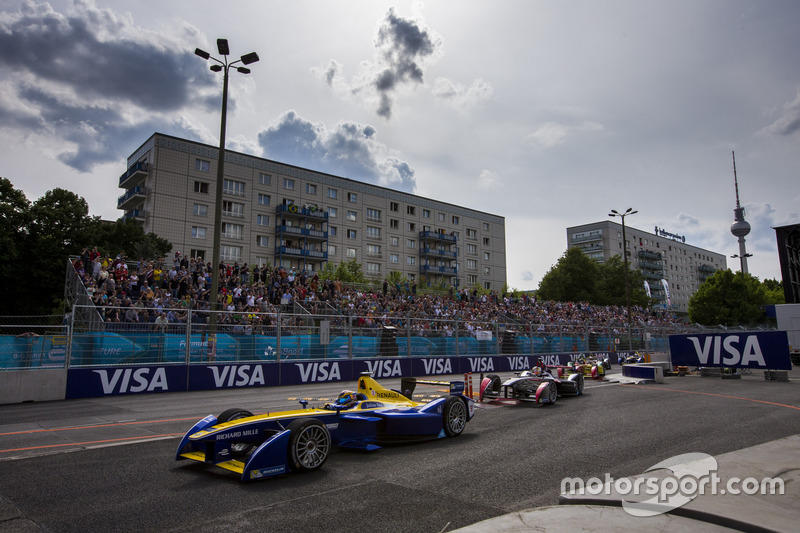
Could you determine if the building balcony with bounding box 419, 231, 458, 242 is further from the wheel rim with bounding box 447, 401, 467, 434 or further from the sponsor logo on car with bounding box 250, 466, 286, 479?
the sponsor logo on car with bounding box 250, 466, 286, 479

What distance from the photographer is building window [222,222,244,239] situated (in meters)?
51.8

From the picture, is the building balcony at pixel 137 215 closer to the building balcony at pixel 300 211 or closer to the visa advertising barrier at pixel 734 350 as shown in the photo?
the building balcony at pixel 300 211

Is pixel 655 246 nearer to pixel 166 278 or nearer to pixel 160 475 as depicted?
pixel 166 278

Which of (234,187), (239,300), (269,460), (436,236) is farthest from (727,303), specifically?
(269,460)

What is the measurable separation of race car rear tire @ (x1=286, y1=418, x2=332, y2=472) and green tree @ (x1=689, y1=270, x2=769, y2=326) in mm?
69550

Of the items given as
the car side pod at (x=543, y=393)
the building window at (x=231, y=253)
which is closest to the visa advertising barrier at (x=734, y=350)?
the car side pod at (x=543, y=393)

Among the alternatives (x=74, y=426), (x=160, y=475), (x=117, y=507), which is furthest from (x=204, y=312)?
(x=117, y=507)

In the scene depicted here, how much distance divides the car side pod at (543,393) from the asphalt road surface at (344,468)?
1.01 ft

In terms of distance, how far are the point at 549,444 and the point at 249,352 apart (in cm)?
1137

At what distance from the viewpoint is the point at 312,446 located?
5898 mm

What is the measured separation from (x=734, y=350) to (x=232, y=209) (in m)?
45.5

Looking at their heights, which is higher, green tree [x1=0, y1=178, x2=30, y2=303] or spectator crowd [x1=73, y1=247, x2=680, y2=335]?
green tree [x1=0, y1=178, x2=30, y2=303]

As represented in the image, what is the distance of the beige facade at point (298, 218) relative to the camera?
159 feet
